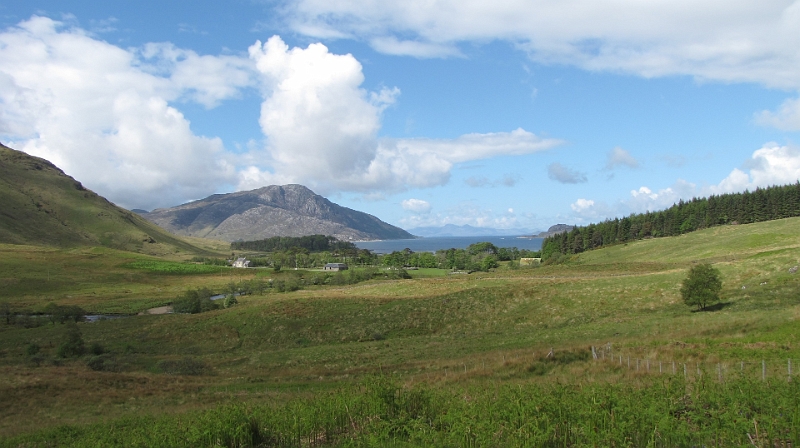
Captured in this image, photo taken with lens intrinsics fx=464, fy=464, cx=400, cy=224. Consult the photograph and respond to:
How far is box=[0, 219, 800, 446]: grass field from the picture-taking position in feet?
26.1

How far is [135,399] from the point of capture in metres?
21.8

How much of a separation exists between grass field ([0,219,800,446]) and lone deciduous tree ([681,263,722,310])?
1.72 metres

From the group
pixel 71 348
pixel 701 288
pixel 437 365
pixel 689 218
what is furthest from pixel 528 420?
pixel 689 218

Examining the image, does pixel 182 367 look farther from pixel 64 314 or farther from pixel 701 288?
pixel 64 314

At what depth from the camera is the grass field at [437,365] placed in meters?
7.95

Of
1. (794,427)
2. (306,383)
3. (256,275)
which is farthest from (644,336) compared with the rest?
(256,275)

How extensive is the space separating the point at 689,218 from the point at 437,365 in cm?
14159

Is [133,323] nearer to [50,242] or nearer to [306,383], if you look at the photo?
[306,383]

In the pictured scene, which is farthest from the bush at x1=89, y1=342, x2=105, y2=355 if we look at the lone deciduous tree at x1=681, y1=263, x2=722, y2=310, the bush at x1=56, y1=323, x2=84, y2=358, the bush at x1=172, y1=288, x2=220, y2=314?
the lone deciduous tree at x1=681, y1=263, x2=722, y2=310

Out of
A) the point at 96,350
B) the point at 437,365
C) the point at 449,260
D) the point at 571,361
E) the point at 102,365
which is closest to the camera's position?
the point at 571,361

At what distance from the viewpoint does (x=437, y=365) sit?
83.3ft

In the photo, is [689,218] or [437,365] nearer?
[437,365]

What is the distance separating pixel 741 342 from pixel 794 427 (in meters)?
15.6

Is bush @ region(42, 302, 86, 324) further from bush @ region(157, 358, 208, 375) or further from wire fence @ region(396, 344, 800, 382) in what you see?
wire fence @ region(396, 344, 800, 382)
